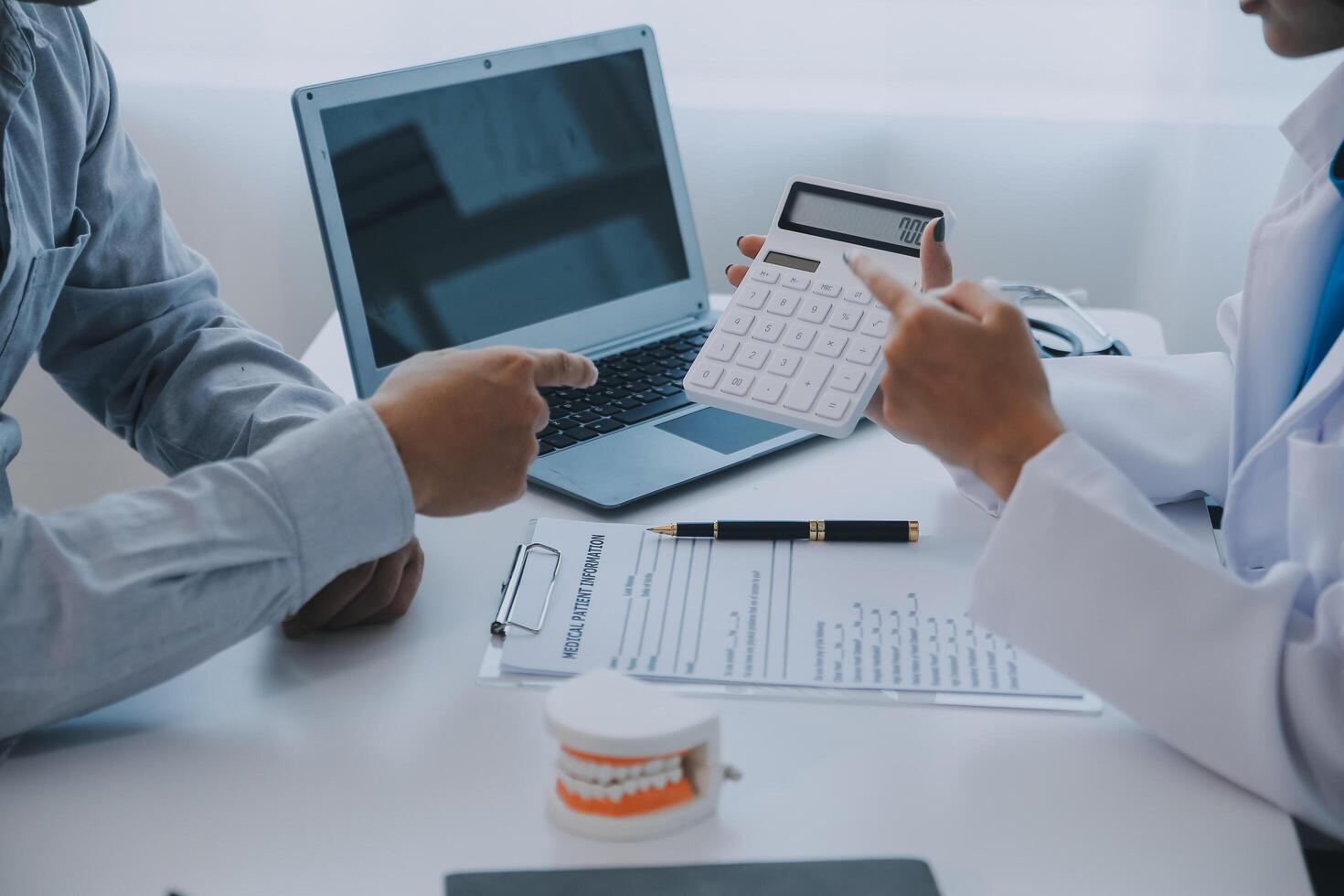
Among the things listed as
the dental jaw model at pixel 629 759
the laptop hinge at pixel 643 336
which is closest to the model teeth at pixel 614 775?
the dental jaw model at pixel 629 759

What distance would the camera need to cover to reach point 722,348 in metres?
0.86

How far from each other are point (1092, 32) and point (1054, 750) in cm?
122

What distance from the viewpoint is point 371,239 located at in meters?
0.98

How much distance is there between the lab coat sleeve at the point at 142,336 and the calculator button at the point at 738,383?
0.28 meters

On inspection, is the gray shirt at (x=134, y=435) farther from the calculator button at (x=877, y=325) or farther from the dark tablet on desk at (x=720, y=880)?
the calculator button at (x=877, y=325)

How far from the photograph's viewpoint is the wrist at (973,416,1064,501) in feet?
2.17

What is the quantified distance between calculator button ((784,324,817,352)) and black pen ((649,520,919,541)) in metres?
0.12

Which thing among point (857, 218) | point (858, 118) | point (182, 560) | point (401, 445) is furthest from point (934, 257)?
point (858, 118)

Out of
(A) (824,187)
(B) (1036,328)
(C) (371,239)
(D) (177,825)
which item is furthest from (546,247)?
(D) (177,825)

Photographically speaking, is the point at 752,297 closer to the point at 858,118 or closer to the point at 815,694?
the point at 815,694

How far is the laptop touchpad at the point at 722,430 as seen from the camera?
0.95 metres

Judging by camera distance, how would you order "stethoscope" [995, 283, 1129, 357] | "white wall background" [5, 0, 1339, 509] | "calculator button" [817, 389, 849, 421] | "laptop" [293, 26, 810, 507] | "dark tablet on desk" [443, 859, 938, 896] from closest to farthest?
"dark tablet on desk" [443, 859, 938, 896], "calculator button" [817, 389, 849, 421], "laptop" [293, 26, 810, 507], "stethoscope" [995, 283, 1129, 357], "white wall background" [5, 0, 1339, 509]

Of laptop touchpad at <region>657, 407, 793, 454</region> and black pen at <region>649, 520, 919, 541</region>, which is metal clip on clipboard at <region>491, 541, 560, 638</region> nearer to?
black pen at <region>649, 520, 919, 541</region>

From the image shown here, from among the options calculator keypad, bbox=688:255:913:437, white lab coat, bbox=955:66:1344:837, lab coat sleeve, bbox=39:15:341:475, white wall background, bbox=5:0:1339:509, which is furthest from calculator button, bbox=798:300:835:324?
white wall background, bbox=5:0:1339:509
